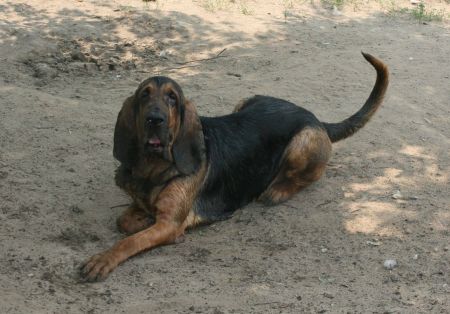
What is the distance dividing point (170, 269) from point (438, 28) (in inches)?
323

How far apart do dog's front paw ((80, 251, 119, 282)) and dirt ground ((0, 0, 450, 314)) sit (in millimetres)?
62

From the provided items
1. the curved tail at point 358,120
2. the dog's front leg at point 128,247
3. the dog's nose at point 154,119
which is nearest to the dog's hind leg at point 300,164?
the curved tail at point 358,120

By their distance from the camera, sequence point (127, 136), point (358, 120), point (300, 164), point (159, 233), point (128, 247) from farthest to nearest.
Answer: point (358, 120) < point (300, 164) < point (127, 136) < point (159, 233) < point (128, 247)

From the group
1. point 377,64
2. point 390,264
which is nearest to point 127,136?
point 390,264

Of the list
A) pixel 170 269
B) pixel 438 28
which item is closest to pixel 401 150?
pixel 170 269

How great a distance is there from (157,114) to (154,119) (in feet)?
0.15

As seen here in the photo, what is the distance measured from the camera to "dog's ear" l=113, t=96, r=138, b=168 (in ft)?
19.0

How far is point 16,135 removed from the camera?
7.37 m

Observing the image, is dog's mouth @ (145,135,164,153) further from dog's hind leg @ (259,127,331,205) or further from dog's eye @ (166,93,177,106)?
dog's hind leg @ (259,127,331,205)

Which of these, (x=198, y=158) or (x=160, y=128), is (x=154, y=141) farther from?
(x=198, y=158)

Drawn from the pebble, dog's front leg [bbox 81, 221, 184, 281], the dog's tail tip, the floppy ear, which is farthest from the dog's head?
the dog's tail tip

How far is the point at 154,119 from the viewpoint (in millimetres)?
5469

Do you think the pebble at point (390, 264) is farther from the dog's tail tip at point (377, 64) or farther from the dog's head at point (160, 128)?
the dog's tail tip at point (377, 64)

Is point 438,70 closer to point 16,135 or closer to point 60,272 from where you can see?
point 16,135
